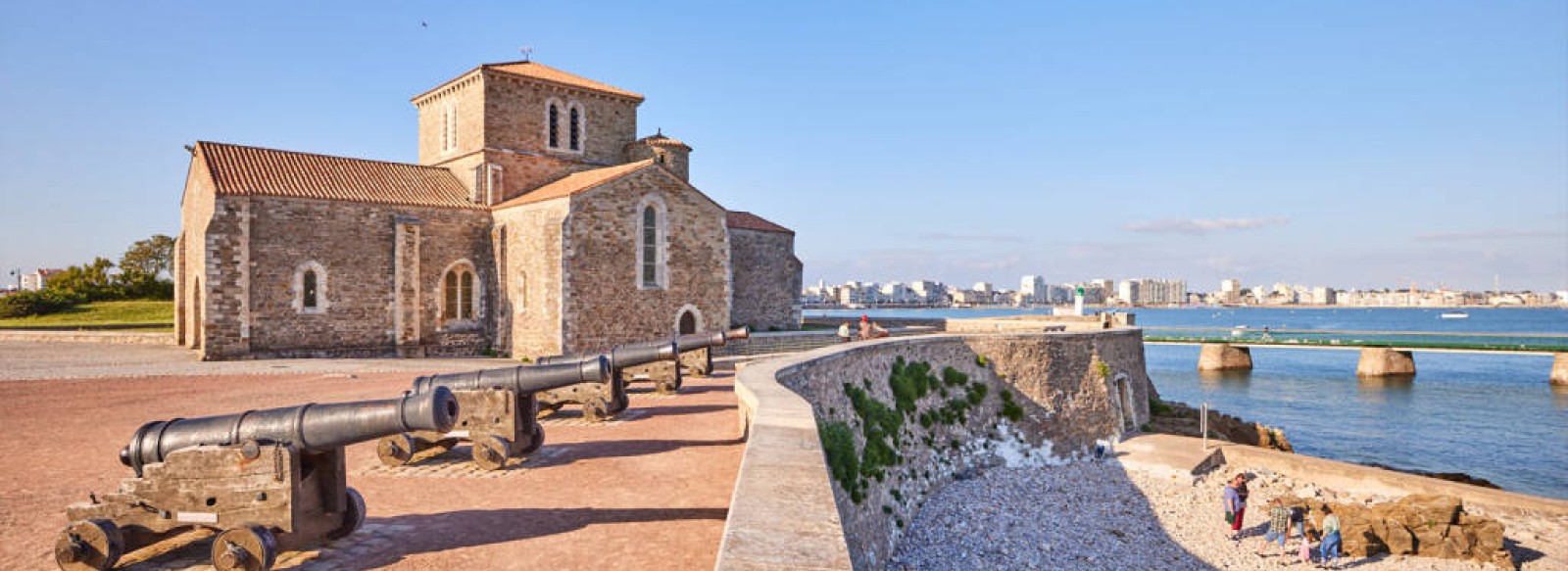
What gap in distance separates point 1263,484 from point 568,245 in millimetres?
16936

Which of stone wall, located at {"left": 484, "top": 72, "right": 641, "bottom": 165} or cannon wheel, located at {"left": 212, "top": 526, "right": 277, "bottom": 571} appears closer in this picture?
cannon wheel, located at {"left": 212, "top": 526, "right": 277, "bottom": 571}

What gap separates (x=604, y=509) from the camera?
5.91 m

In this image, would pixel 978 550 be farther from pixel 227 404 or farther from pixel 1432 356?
pixel 1432 356

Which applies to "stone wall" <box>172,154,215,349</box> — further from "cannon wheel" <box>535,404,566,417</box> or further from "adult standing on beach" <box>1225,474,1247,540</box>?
"adult standing on beach" <box>1225,474,1247,540</box>

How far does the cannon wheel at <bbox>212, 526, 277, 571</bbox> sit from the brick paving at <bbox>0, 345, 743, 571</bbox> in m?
0.33

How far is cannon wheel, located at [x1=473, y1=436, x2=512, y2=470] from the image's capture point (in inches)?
287

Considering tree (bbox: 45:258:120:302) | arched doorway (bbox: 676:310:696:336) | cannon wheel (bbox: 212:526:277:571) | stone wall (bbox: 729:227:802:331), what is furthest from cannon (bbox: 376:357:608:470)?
tree (bbox: 45:258:120:302)

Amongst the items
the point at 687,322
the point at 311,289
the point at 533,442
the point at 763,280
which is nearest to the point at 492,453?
the point at 533,442

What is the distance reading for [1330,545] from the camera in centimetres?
1334

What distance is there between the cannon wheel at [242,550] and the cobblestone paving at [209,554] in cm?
25

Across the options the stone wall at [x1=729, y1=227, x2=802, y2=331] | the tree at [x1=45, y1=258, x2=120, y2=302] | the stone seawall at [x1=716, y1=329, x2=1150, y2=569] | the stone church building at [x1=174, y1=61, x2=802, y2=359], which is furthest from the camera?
the tree at [x1=45, y1=258, x2=120, y2=302]

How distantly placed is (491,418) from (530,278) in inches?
564

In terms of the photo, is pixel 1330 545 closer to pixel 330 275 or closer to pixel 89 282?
pixel 330 275

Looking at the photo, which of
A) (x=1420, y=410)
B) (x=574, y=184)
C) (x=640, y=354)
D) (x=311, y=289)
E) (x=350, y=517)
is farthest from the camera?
(x=1420, y=410)
